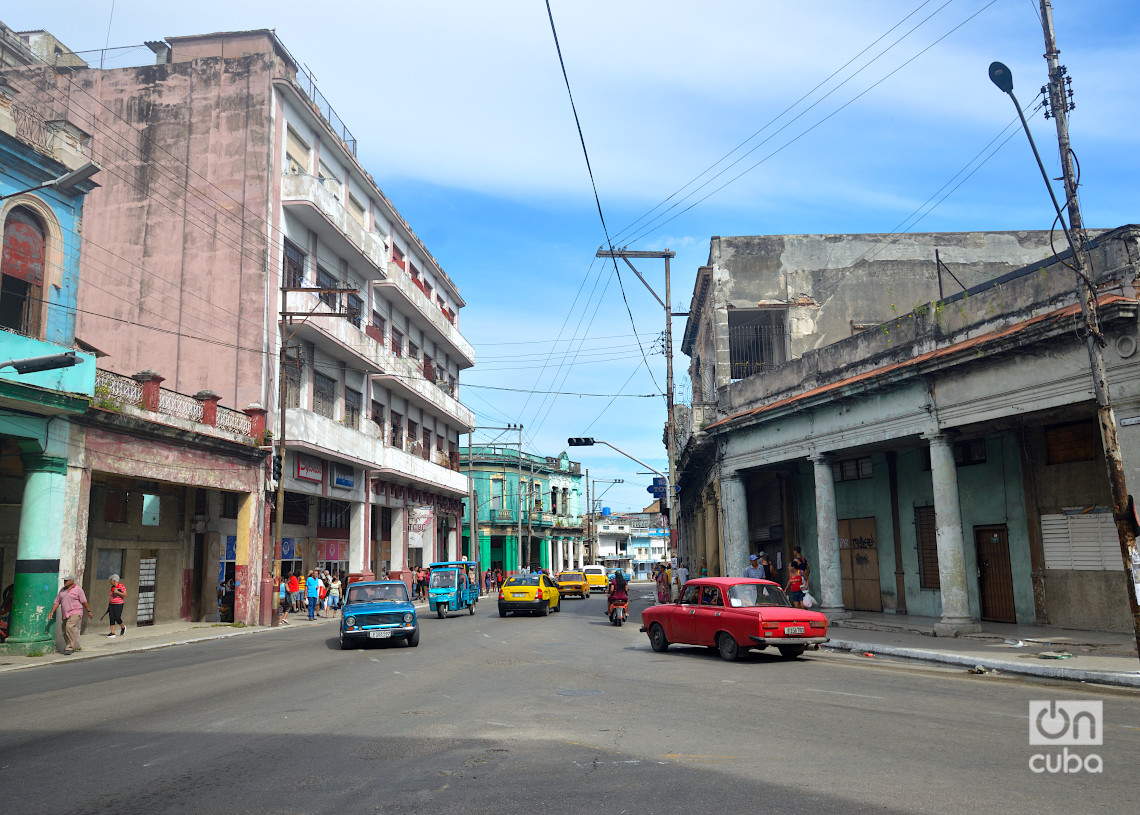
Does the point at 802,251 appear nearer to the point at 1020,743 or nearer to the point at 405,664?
the point at 405,664

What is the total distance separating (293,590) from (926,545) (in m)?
22.4

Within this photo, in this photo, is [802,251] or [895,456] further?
[802,251]

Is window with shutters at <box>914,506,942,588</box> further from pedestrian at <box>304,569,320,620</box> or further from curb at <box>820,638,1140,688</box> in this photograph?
pedestrian at <box>304,569,320,620</box>

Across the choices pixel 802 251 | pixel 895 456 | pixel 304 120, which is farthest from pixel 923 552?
pixel 304 120

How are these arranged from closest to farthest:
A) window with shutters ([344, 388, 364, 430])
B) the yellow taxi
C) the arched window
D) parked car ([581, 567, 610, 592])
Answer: the arched window, window with shutters ([344, 388, 364, 430]), the yellow taxi, parked car ([581, 567, 610, 592])

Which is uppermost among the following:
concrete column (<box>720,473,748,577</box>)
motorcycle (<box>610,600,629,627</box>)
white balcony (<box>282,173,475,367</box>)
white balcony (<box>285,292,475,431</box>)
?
white balcony (<box>282,173,475,367</box>)

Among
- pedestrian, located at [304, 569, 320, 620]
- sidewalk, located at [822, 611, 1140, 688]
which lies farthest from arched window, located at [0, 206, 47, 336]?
sidewalk, located at [822, 611, 1140, 688]

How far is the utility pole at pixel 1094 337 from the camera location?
12.3m

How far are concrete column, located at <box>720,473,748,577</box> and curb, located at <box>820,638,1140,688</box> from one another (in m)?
9.85

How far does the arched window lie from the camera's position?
1894cm

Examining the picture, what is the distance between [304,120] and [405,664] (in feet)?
84.1

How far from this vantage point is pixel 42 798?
614cm

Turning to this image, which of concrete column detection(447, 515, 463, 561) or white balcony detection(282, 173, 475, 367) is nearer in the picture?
white balcony detection(282, 173, 475, 367)

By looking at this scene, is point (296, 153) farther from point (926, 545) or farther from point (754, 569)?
point (926, 545)
